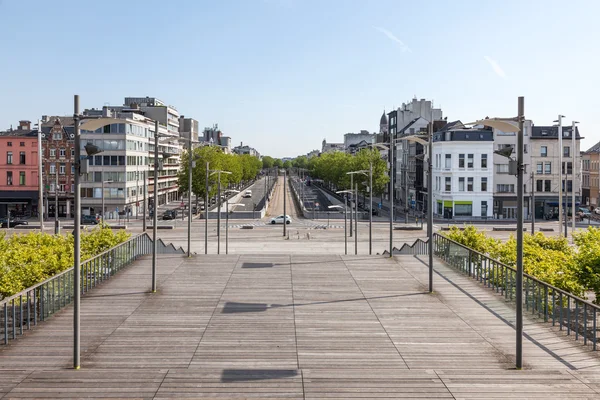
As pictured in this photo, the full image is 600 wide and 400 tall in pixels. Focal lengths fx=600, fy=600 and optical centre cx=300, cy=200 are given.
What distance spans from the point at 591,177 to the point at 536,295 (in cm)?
9186

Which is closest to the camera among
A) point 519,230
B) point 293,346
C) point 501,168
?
point 519,230

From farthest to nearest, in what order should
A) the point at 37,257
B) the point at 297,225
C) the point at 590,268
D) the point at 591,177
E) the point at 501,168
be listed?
1. the point at 591,177
2. the point at 501,168
3. the point at 297,225
4. the point at 37,257
5. the point at 590,268

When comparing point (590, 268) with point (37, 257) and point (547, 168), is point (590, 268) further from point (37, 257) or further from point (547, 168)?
point (547, 168)

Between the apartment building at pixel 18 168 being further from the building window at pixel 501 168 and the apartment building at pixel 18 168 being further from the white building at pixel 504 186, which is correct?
the building window at pixel 501 168

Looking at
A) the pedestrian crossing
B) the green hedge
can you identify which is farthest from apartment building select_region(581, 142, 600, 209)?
the green hedge

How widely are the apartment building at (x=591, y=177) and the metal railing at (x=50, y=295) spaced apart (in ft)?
296

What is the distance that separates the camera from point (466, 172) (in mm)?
86500

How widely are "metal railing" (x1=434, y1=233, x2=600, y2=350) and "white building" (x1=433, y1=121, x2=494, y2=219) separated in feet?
196

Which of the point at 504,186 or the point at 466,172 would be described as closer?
the point at 466,172

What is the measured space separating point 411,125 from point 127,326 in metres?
107

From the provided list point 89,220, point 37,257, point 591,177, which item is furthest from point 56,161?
point 591,177

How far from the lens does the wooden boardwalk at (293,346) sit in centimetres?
1180

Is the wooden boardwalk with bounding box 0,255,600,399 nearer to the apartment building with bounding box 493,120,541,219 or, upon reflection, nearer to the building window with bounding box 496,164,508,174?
the apartment building with bounding box 493,120,541,219

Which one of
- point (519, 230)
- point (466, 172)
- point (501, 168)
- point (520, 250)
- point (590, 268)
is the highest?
point (501, 168)
